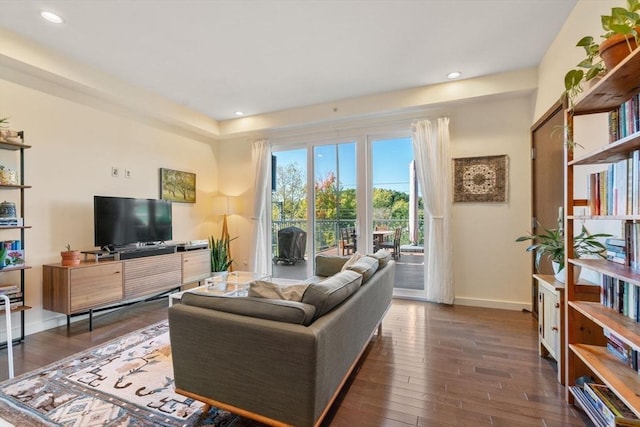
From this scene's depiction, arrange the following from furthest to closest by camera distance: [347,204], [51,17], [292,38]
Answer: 1. [347,204]
2. [292,38]
3. [51,17]

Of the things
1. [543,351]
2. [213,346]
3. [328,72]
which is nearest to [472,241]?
[543,351]

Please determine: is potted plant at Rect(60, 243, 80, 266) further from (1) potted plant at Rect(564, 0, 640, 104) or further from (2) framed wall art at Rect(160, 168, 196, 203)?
(1) potted plant at Rect(564, 0, 640, 104)

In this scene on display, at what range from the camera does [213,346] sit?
1.53 metres

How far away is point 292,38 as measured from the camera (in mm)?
2760

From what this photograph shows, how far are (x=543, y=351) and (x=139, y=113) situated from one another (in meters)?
5.37

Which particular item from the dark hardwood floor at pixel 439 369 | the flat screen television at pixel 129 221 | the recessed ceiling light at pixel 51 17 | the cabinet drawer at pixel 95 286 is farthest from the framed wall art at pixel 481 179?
the recessed ceiling light at pixel 51 17

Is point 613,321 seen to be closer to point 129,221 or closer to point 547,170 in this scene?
point 547,170

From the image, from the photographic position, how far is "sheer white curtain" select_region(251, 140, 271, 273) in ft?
16.5

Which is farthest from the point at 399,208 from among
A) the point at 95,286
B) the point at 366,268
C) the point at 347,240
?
the point at 95,286

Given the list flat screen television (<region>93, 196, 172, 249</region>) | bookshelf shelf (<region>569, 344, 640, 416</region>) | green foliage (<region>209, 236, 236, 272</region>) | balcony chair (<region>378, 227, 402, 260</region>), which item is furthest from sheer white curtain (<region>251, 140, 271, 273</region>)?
bookshelf shelf (<region>569, 344, 640, 416</region>)

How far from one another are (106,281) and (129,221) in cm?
80

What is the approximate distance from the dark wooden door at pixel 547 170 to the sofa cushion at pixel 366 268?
1991 mm

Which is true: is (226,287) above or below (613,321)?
below

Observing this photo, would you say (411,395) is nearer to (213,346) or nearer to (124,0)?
(213,346)
